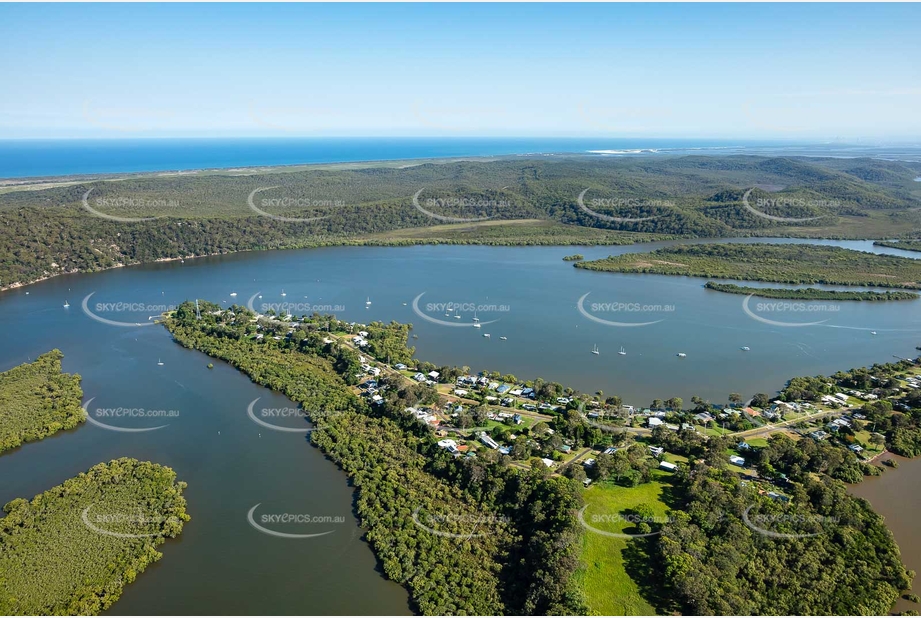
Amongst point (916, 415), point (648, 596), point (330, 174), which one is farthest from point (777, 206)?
point (330, 174)

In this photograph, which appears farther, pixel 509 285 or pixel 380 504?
pixel 509 285

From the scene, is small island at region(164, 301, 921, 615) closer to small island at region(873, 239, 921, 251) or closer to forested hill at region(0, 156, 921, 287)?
forested hill at region(0, 156, 921, 287)

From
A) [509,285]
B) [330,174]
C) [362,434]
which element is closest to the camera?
[362,434]

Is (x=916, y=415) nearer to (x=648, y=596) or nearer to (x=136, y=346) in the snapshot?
(x=648, y=596)

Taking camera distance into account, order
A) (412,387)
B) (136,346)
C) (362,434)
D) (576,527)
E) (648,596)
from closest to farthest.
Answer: (648,596) < (576,527) < (362,434) < (412,387) < (136,346)

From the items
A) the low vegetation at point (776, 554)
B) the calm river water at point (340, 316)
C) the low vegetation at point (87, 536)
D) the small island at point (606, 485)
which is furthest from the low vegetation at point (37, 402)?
the low vegetation at point (776, 554)

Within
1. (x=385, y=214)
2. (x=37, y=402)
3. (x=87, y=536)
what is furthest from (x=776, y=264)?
(x=37, y=402)

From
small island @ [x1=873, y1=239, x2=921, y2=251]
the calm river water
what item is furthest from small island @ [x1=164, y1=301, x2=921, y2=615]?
small island @ [x1=873, y1=239, x2=921, y2=251]
